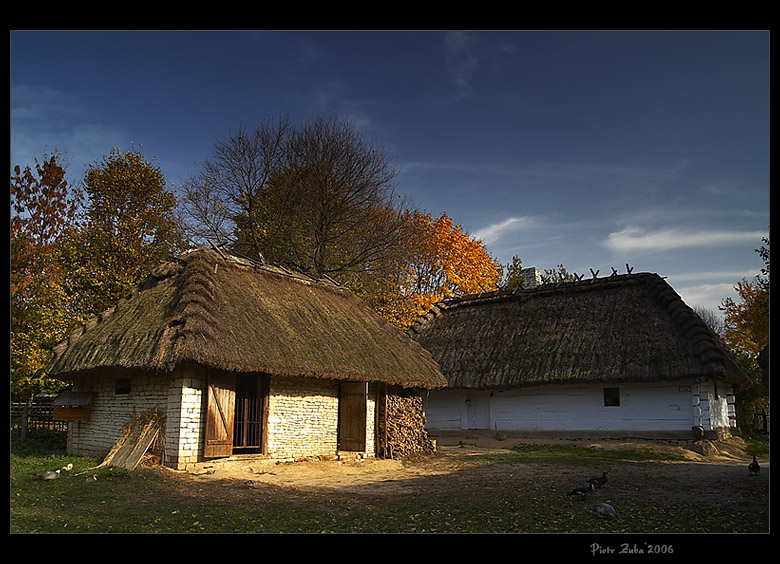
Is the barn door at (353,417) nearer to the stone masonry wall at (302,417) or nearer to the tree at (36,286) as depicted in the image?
the stone masonry wall at (302,417)

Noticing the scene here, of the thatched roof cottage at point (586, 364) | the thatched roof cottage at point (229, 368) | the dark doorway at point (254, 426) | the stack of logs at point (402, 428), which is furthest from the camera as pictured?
the thatched roof cottage at point (586, 364)

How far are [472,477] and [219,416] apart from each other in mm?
5603

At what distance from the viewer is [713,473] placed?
13.2 meters

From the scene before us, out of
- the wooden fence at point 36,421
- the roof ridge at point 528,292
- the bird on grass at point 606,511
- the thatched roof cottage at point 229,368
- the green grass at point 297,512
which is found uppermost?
the roof ridge at point 528,292

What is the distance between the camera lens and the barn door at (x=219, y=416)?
12.9m

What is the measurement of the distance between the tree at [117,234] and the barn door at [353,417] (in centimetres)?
830

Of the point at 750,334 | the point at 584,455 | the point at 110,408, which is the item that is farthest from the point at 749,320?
the point at 110,408

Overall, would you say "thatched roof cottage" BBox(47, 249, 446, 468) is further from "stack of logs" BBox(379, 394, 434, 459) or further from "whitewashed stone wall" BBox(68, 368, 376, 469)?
"stack of logs" BBox(379, 394, 434, 459)

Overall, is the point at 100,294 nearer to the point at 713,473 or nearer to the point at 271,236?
the point at 271,236

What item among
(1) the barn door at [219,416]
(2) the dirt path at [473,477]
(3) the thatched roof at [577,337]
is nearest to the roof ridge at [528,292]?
(3) the thatched roof at [577,337]

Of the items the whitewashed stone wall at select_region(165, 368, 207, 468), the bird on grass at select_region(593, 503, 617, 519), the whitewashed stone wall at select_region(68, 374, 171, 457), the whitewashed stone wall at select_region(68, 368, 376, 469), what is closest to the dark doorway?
the whitewashed stone wall at select_region(68, 368, 376, 469)

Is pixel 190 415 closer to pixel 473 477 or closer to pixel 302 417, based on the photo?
pixel 302 417

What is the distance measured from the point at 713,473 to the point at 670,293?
379 inches
